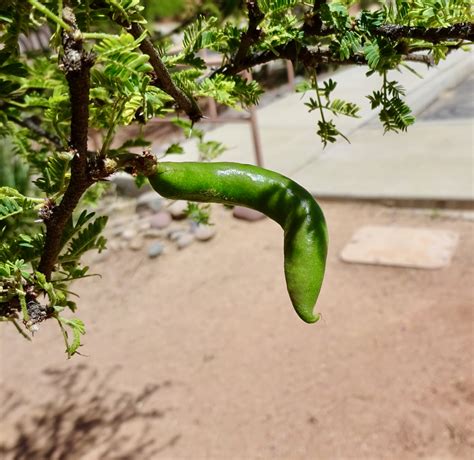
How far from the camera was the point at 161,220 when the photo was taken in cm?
572

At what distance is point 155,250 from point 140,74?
4.60 meters

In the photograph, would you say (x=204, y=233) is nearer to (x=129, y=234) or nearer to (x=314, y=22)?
(x=129, y=234)

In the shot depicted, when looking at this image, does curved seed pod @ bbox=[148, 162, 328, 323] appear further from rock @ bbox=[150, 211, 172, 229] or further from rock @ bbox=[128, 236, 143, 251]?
rock @ bbox=[150, 211, 172, 229]

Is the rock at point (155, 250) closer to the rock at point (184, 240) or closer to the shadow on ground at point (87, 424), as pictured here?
the rock at point (184, 240)

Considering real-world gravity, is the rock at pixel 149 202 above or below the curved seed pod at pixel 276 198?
below

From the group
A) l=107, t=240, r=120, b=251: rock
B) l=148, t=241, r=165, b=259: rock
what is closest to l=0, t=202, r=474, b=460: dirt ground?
l=148, t=241, r=165, b=259: rock

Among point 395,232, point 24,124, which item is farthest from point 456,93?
point 24,124

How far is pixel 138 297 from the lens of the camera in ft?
15.8

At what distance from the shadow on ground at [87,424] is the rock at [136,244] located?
1.69 m

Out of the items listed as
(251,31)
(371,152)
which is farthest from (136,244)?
(251,31)

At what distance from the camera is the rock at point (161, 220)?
5.69 metres

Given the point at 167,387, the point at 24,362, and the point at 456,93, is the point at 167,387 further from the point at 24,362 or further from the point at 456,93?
the point at 456,93

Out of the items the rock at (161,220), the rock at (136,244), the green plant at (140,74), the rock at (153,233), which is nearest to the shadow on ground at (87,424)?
the rock at (136,244)

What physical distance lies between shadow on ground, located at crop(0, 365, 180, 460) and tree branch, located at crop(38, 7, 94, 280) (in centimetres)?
250
